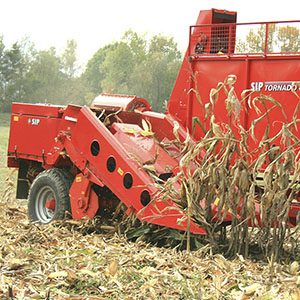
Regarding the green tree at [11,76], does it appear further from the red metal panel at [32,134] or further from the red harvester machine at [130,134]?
the red harvester machine at [130,134]

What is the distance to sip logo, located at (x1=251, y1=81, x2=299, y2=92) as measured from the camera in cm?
619

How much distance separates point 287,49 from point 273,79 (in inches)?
17.9

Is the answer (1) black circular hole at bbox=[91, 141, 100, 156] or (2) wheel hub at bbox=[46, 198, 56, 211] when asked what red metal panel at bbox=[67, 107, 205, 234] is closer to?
(1) black circular hole at bbox=[91, 141, 100, 156]

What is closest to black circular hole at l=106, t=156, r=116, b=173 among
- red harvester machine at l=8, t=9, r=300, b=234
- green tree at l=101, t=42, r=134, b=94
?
red harvester machine at l=8, t=9, r=300, b=234

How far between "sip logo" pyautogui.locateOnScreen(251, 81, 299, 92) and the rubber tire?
245 centimetres

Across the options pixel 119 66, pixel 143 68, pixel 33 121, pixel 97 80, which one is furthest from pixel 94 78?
pixel 33 121

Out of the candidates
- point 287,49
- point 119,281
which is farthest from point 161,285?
point 287,49

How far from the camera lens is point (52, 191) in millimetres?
7008

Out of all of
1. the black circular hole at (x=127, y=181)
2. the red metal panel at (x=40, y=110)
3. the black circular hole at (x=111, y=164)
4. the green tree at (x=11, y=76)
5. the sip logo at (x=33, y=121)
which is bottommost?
the black circular hole at (x=127, y=181)

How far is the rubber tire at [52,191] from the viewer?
675 centimetres

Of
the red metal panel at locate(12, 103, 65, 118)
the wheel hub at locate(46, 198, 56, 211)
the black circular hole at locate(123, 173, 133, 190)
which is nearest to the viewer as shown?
the black circular hole at locate(123, 173, 133, 190)

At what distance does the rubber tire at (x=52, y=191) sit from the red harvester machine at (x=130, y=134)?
0.01 meters

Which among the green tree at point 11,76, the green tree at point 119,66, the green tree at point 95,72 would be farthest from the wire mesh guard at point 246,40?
the green tree at point 95,72

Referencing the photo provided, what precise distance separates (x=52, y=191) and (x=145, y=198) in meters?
1.62
